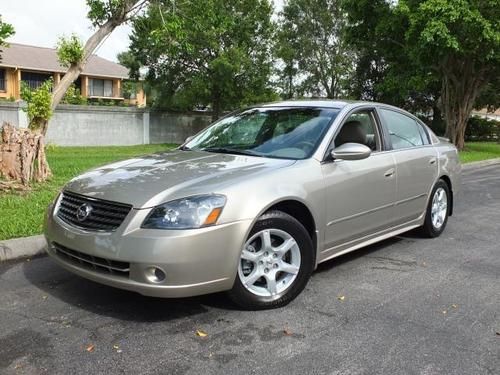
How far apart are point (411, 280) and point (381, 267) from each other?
42 centimetres

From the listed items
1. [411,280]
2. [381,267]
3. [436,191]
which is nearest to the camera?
[411,280]

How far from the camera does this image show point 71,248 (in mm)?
3900

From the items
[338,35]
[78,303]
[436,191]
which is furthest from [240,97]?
[78,303]

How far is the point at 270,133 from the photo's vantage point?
502 cm

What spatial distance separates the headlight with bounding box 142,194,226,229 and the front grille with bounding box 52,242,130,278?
1.09 ft

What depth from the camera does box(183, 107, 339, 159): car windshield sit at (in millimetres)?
4719

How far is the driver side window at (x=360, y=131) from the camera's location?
499 cm

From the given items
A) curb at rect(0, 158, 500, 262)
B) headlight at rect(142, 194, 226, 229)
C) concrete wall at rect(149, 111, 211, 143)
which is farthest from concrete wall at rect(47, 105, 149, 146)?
headlight at rect(142, 194, 226, 229)

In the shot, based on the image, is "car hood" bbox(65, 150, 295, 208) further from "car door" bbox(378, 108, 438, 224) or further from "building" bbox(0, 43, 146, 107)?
"building" bbox(0, 43, 146, 107)

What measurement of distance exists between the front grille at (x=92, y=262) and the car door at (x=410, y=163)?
2919 mm

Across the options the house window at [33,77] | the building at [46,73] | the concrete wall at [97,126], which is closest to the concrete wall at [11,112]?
the concrete wall at [97,126]

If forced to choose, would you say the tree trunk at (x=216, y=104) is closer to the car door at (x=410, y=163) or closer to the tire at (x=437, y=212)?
the tire at (x=437, y=212)

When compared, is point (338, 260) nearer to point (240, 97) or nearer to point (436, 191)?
point (436, 191)

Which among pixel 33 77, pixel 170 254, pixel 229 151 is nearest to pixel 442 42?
pixel 229 151
